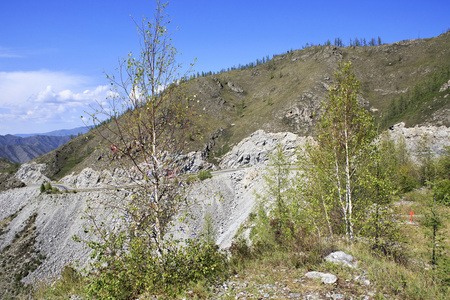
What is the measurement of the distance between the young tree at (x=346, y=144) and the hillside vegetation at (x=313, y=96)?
5340 centimetres

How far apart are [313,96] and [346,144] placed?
9271cm

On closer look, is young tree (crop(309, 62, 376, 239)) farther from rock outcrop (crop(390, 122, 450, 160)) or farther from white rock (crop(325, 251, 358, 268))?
rock outcrop (crop(390, 122, 450, 160))

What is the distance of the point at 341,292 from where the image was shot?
6.31 meters

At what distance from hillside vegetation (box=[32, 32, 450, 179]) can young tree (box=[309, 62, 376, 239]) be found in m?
53.4

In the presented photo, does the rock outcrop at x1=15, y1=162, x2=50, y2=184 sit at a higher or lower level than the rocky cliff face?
higher

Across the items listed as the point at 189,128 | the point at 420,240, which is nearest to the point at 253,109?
the point at 420,240

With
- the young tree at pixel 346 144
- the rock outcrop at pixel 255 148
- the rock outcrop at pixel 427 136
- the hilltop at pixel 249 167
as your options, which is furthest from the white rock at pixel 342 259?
the rock outcrop at pixel 255 148

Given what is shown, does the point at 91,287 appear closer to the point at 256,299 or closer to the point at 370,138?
the point at 256,299

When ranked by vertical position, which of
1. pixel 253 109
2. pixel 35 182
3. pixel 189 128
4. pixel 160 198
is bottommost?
pixel 35 182

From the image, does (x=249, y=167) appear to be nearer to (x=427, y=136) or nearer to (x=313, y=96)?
(x=427, y=136)

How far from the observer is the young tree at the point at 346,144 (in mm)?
10891

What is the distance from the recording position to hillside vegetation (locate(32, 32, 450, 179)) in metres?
80.9

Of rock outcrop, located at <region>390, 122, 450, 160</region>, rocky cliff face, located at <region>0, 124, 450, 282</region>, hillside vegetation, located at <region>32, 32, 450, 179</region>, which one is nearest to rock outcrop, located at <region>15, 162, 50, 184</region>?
hillside vegetation, located at <region>32, 32, 450, 179</region>

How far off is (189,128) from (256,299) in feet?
16.6
